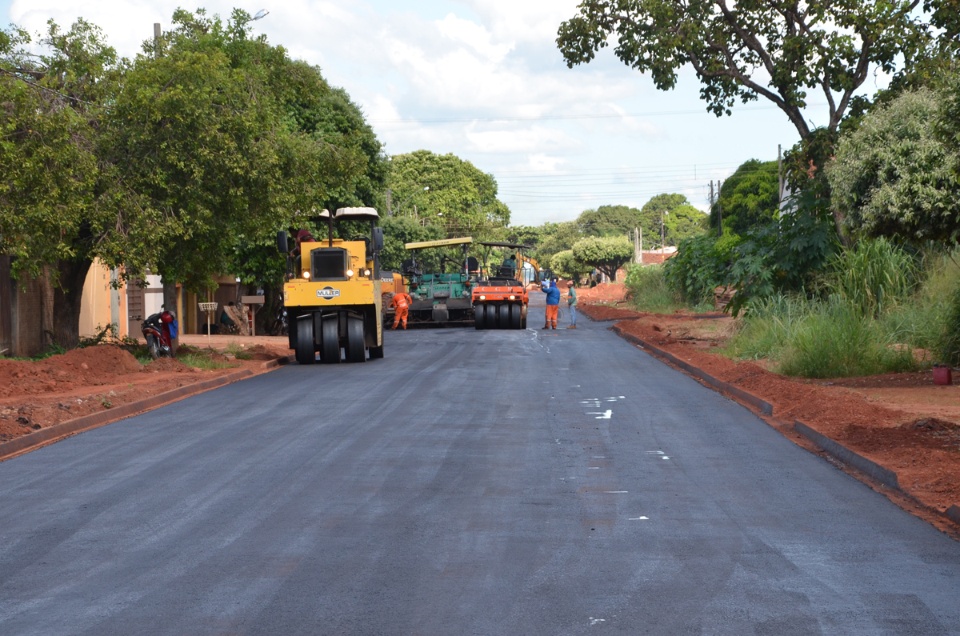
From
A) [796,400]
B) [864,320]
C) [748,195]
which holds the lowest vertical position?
[796,400]

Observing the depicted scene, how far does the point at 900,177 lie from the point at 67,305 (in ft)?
51.4

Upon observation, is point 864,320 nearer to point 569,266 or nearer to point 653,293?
point 653,293

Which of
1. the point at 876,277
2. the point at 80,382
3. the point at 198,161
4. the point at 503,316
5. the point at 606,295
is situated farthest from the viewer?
the point at 606,295

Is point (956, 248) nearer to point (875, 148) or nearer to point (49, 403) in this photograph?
point (875, 148)

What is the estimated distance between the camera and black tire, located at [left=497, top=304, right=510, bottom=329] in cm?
3966

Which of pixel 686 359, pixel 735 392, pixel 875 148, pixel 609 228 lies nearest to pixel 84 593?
pixel 735 392

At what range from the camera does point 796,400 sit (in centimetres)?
1503

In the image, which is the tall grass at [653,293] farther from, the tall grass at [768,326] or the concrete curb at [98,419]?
the concrete curb at [98,419]

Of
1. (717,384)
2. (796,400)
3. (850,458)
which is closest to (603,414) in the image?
(796,400)

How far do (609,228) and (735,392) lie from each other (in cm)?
14003

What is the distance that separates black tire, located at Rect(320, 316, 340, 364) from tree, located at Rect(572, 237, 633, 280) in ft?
299

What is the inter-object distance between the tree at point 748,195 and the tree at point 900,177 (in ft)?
167

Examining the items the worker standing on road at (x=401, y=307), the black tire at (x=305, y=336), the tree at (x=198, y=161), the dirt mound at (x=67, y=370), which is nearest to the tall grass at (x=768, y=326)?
the black tire at (x=305, y=336)

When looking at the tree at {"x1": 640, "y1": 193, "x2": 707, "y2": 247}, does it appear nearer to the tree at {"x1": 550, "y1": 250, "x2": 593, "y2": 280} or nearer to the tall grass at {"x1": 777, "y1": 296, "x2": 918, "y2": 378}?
the tree at {"x1": 550, "y1": 250, "x2": 593, "y2": 280}
